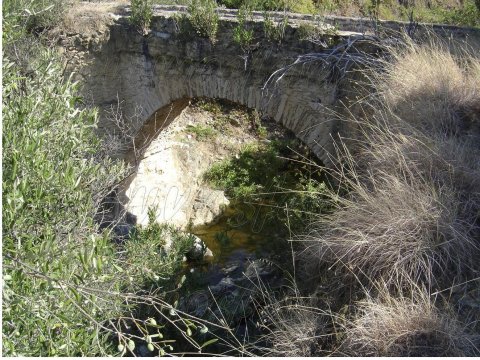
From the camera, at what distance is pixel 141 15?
7.92 m

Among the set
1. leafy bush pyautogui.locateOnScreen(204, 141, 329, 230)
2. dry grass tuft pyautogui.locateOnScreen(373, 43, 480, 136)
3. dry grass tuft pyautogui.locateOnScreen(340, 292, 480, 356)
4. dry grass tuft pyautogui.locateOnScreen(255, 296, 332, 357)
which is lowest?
leafy bush pyautogui.locateOnScreen(204, 141, 329, 230)

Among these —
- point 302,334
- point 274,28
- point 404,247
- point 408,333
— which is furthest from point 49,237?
point 274,28

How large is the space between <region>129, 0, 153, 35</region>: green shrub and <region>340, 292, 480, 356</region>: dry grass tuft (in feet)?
18.9

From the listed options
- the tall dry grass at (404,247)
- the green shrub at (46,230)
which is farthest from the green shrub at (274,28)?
the green shrub at (46,230)

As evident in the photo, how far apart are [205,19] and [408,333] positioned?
4928mm

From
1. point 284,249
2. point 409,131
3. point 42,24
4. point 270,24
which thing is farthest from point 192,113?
point 409,131

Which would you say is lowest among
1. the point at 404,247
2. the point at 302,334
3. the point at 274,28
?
the point at 302,334

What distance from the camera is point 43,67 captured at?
3924 millimetres

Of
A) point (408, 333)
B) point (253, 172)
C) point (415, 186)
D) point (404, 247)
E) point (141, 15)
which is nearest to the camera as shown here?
point (408, 333)

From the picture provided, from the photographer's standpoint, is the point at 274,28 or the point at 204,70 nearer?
the point at 274,28

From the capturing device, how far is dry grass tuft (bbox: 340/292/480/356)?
322 centimetres

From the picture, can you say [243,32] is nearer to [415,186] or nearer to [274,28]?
[274,28]

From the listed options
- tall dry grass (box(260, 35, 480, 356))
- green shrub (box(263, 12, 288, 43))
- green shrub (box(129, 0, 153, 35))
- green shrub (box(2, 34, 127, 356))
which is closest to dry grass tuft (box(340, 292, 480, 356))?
tall dry grass (box(260, 35, 480, 356))

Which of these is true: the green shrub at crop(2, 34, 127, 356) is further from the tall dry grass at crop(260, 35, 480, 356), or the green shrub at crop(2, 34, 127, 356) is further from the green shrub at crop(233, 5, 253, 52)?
the green shrub at crop(233, 5, 253, 52)
